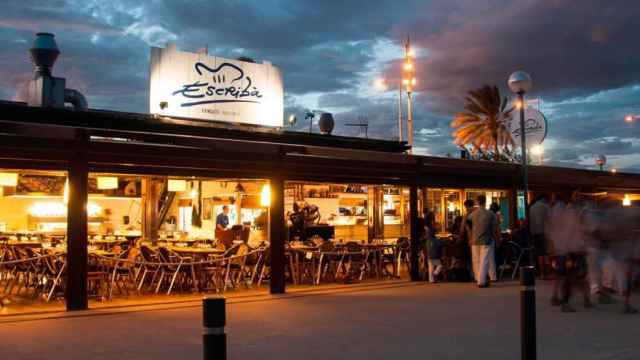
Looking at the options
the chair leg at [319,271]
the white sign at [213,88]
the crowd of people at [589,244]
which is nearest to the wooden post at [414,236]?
the chair leg at [319,271]

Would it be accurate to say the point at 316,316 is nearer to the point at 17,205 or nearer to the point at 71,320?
the point at 71,320

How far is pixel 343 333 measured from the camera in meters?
9.38

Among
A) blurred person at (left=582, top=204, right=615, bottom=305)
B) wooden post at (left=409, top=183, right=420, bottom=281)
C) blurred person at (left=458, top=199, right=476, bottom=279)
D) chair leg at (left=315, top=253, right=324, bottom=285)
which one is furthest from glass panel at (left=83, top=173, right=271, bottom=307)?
blurred person at (left=582, top=204, right=615, bottom=305)

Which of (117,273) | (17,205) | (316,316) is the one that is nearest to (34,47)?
(17,205)

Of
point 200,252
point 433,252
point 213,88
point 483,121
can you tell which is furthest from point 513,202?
point 483,121

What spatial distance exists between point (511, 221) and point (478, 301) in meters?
6.71

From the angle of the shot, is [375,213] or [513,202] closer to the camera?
[513,202]

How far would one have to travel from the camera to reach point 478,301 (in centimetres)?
1266

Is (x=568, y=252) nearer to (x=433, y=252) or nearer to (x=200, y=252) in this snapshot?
(x=433, y=252)

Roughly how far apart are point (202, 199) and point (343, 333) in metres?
12.6

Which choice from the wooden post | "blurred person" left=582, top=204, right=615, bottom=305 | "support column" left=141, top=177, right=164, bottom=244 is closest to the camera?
"blurred person" left=582, top=204, right=615, bottom=305

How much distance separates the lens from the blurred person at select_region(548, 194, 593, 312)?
11344 millimetres

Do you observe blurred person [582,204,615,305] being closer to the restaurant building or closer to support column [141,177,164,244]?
the restaurant building

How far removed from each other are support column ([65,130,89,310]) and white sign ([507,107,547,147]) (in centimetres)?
678
